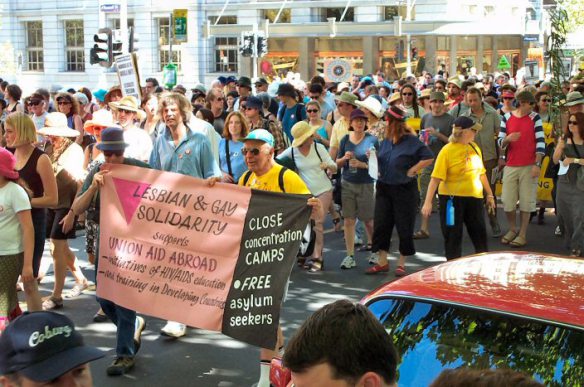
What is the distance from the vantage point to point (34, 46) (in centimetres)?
5847

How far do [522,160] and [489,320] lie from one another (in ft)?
26.9

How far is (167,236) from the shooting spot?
6.75m

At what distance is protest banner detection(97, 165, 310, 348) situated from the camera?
6309 millimetres

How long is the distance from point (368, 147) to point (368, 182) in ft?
1.38

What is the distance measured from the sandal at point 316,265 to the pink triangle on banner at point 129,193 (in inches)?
Result: 144

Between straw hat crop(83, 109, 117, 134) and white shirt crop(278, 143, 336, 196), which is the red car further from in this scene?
straw hat crop(83, 109, 117, 134)

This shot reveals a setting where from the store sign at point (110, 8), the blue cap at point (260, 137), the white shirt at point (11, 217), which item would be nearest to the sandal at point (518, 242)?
the blue cap at point (260, 137)

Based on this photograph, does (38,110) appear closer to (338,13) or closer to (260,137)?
(260,137)

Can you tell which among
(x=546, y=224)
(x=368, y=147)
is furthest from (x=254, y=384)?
(x=546, y=224)

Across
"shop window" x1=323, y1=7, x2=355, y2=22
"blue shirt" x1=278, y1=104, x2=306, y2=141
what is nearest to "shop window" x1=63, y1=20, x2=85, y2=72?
"shop window" x1=323, y1=7, x2=355, y2=22

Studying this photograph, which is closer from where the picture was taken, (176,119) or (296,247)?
(296,247)

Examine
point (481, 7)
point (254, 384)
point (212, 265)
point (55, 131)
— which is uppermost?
point (481, 7)

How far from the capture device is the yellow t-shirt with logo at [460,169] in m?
9.56

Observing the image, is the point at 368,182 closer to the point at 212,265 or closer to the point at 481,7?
the point at 212,265
